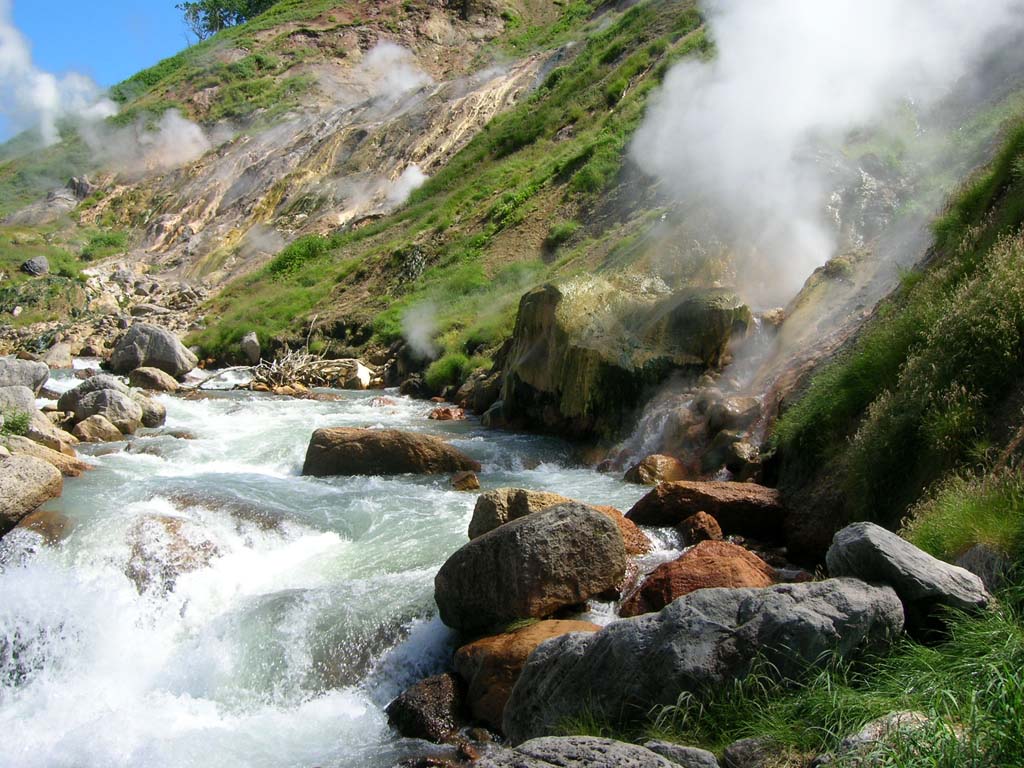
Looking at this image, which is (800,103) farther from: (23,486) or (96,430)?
(23,486)

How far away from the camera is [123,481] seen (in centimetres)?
919

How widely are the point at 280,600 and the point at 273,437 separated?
6.42m

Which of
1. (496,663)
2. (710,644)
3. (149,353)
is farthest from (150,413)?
(710,644)

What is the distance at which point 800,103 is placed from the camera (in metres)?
16.2

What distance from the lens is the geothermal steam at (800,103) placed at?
13.8m

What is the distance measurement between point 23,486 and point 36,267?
28.0 meters

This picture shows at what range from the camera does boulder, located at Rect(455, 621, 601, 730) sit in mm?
4832

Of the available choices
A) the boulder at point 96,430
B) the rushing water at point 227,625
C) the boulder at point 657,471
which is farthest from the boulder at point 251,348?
the boulder at point 657,471

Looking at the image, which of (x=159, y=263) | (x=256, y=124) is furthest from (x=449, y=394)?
(x=256, y=124)

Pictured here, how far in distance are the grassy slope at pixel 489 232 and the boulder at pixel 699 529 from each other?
9.91 metres

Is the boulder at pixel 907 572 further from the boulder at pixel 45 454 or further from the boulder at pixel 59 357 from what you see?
the boulder at pixel 59 357

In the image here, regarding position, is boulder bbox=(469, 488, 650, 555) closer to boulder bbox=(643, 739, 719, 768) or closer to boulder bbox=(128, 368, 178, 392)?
boulder bbox=(643, 739, 719, 768)

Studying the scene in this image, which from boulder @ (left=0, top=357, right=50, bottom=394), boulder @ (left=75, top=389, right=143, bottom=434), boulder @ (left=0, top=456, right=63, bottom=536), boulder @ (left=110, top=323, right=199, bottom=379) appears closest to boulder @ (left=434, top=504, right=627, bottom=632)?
boulder @ (left=0, top=456, right=63, bottom=536)

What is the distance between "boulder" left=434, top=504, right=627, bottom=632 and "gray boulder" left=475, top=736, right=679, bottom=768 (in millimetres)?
2443
